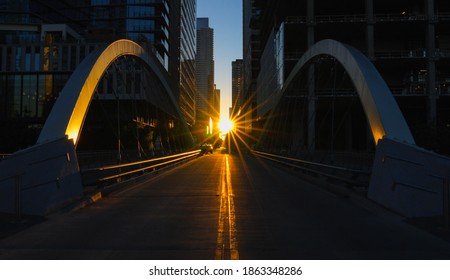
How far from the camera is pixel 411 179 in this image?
9.29 metres

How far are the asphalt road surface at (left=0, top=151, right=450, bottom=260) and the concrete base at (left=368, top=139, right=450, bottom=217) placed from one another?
0.38 meters

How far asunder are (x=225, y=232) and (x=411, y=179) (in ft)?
13.8

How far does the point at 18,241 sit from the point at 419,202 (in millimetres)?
7491

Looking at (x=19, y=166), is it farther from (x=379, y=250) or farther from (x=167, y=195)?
(x=379, y=250)

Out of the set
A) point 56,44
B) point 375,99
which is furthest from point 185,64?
point 375,99

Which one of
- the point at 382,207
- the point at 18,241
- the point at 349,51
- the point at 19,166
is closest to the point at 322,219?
the point at 382,207

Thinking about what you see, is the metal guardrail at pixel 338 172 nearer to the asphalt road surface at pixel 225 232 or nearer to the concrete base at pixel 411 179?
the asphalt road surface at pixel 225 232

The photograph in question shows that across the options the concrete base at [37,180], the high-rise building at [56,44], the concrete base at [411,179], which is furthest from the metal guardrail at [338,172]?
the high-rise building at [56,44]

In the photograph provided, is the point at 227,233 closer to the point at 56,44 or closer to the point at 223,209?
the point at 223,209

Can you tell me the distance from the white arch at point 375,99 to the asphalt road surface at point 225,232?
194 cm

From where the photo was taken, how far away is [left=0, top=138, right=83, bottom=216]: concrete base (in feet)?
30.8

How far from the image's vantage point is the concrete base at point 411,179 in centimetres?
896

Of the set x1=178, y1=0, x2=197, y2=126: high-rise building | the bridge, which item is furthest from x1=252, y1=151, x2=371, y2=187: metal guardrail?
x1=178, y1=0, x2=197, y2=126: high-rise building

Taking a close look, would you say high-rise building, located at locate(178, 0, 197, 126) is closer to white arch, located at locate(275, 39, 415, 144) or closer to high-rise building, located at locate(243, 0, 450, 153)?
high-rise building, located at locate(243, 0, 450, 153)
